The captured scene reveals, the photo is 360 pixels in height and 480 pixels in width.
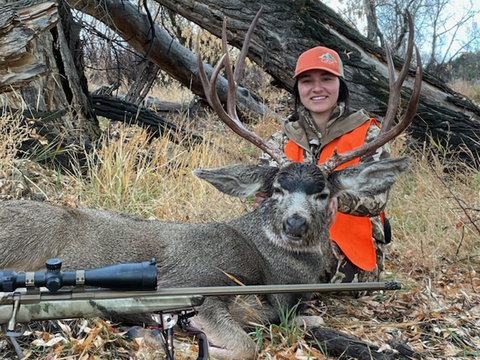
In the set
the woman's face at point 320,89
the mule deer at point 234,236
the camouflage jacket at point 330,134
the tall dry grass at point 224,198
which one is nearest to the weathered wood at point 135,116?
the tall dry grass at point 224,198

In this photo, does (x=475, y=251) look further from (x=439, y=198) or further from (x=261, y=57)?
(x=261, y=57)

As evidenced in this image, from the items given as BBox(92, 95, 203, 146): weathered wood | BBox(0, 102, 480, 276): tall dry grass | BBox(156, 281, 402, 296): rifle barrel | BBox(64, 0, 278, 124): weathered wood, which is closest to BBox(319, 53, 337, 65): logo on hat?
BBox(0, 102, 480, 276): tall dry grass

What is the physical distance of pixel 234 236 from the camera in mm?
4293

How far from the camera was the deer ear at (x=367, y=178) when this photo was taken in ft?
13.6

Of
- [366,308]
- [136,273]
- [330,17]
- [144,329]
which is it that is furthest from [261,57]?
[136,273]

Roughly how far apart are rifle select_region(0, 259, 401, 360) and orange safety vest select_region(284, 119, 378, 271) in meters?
1.82

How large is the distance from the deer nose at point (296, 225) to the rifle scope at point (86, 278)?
1.38 metres

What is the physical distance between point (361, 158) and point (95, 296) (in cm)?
295

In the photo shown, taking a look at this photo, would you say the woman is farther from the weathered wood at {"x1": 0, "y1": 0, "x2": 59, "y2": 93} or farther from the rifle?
the weathered wood at {"x1": 0, "y1": 0, "x2": 59, "y2": 93}

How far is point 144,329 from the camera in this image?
3709 mm

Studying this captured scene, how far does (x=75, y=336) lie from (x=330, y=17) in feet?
18.8

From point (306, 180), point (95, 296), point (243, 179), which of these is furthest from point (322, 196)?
point (95, 296)

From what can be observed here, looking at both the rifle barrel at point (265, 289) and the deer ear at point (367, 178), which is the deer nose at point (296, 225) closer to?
the deer ear at point (367, 178)

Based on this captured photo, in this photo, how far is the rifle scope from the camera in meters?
2.62
